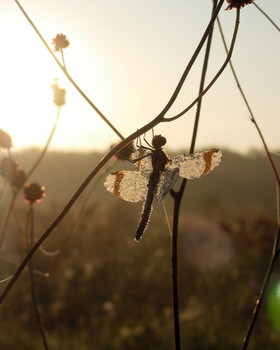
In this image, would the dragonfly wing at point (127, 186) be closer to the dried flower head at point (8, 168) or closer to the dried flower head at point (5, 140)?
the dried flower head at point (8, 168)

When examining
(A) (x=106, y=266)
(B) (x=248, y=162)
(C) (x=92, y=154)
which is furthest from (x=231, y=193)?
(A) (x=106, y=266)

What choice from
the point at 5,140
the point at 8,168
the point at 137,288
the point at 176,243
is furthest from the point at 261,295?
the point at 137,288

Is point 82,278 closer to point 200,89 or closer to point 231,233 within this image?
point 231,233

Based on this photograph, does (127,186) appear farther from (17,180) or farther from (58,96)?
(17,180)

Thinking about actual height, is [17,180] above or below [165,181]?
below

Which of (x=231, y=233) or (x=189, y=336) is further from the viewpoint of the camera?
(x=231, y=233)

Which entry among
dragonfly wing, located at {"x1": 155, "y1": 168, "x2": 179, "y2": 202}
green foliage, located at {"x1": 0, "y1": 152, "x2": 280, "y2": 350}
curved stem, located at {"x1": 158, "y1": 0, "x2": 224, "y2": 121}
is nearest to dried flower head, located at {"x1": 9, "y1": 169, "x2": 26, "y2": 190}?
dragonfly wing, located at {"x1": 155, "y1": 168, "x2": 179, "y2": 202}
